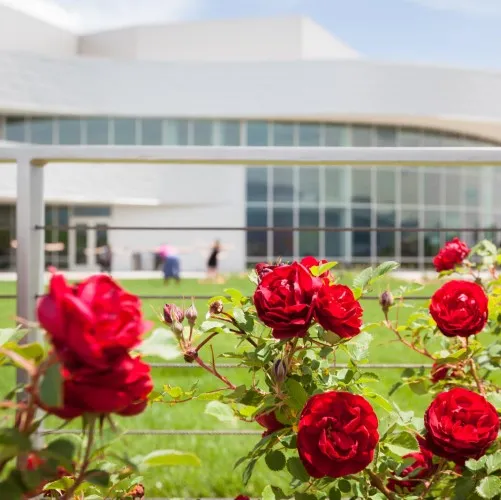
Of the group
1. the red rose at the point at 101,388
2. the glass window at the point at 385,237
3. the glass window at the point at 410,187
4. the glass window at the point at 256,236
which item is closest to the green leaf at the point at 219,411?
the red rose at the point at 101,388

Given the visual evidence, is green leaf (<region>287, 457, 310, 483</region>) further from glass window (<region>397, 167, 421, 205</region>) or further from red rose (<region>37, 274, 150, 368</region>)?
glass window (<region>397, 167, 421, 205</region>)

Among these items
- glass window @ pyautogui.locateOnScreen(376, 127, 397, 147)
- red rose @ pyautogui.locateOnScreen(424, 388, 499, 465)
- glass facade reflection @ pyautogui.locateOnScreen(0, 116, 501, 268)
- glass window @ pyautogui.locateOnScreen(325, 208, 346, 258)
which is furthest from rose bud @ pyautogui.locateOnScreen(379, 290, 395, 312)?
glass window @ pyautogui.locateOnScreen(376, 127, 397, 147)

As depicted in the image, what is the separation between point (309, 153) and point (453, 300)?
0.56 meters

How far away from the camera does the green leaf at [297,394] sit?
122cm

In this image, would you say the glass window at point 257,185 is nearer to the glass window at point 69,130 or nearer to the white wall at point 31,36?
the glass window at point 69,130

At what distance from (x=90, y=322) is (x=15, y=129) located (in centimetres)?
2600

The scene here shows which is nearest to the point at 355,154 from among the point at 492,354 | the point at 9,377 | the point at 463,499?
the point at 492,354

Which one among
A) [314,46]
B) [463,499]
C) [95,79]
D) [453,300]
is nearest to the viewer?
[463,499]

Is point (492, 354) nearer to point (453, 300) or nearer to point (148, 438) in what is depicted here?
point (453, 300)

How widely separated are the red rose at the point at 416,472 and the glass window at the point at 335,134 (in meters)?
24.4

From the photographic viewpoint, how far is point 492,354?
1.85m

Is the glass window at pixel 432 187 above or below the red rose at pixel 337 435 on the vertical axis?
above

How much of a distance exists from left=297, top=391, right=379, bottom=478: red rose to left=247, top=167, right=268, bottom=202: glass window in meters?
24.6

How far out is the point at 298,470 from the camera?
3.93ft
